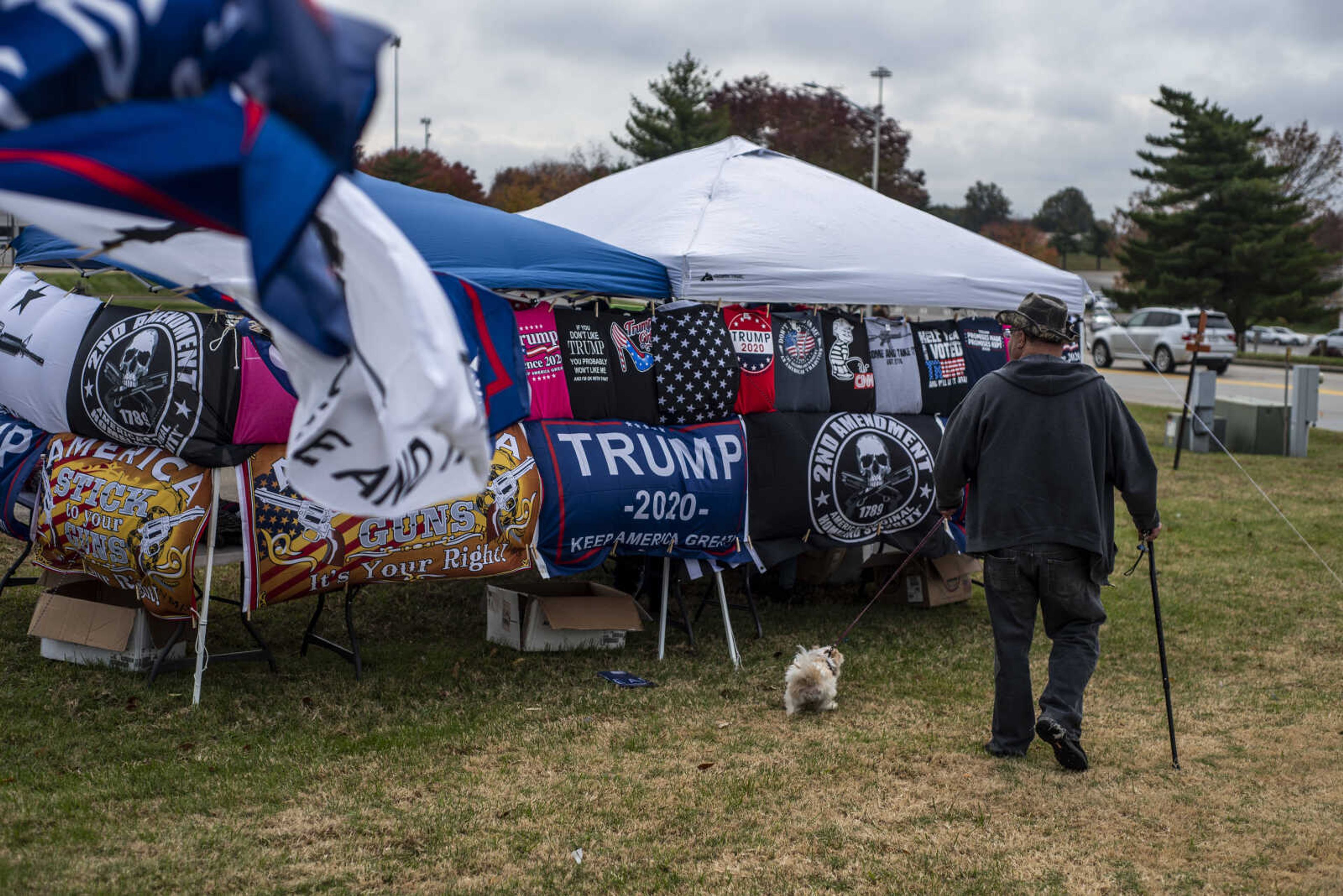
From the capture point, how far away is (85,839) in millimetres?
3934

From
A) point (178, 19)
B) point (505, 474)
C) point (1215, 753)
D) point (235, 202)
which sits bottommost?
point (1215, 753)

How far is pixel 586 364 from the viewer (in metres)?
6.08

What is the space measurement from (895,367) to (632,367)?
1.78 metres

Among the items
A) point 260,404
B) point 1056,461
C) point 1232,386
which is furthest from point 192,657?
point 1232,386

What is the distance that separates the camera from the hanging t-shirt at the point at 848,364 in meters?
6.85

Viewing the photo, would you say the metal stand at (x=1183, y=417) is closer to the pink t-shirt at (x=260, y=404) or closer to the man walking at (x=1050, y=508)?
the man walking at (x=1050, y=508)

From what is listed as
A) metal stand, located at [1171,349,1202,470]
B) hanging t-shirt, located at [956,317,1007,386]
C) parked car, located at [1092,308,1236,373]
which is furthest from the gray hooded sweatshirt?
parked car, located at [1092,308,1236,373]

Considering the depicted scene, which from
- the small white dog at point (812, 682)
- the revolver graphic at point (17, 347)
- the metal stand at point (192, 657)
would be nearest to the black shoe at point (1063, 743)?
the small white dog at point (812, 682)

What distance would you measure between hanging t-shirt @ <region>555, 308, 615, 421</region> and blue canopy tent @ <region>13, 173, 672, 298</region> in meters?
0.27

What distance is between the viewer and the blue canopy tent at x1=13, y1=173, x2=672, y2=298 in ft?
18.1

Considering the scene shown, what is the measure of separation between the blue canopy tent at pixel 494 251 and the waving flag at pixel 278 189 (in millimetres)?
2618

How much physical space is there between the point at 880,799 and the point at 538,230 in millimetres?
3190

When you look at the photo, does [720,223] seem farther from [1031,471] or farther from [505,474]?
[1031,471]

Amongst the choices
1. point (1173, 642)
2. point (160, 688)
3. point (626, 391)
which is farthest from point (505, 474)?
point (1173, 642)
